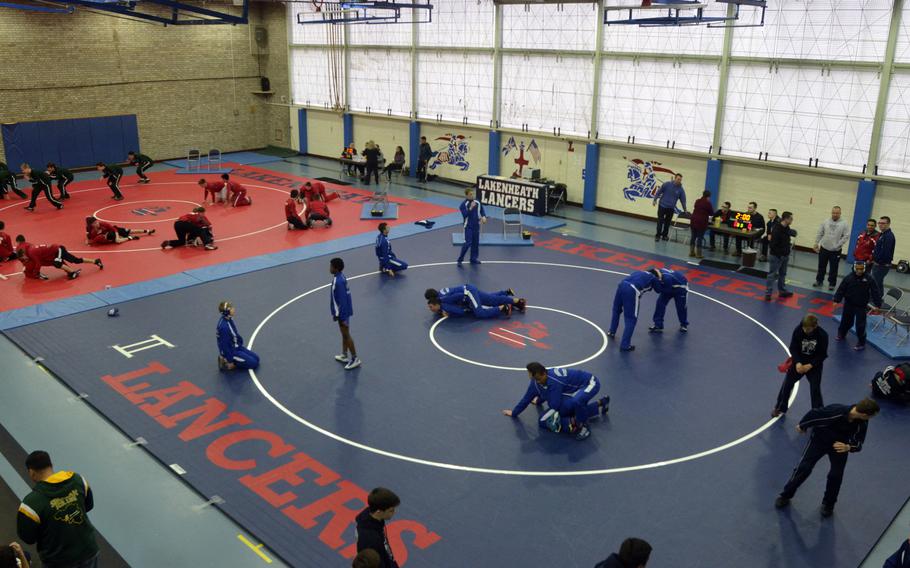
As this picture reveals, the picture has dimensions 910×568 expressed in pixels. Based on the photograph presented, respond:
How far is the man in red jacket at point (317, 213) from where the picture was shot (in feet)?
82.5

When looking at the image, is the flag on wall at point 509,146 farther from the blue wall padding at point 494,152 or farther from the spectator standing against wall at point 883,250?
the spectator standing against wall at point 883,250

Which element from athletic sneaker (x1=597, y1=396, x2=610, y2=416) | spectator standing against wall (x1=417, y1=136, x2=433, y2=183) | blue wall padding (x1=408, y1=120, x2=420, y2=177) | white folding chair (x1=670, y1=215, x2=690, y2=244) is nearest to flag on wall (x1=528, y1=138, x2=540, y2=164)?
spectator standing against wall (x1=417, y1=136, x2=433, y2=183)

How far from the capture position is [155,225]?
81.8ft

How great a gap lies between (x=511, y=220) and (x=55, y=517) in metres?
19.2

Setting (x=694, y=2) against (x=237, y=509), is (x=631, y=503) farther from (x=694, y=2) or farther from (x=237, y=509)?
(x=694, y=2)

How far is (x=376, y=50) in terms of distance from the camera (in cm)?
3491

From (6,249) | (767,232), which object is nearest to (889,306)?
(767,232)

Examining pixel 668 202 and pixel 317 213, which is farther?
pixel 317 213

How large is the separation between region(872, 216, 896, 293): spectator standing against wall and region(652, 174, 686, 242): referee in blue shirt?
645 centimetres

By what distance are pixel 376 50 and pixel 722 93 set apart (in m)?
17.1

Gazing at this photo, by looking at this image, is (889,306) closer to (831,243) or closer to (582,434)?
(831,243)

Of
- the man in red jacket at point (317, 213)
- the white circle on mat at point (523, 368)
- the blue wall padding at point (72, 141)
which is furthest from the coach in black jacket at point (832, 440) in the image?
the blue wall padding at point (72, 141)

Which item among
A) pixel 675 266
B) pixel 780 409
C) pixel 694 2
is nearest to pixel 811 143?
pixel 675 266

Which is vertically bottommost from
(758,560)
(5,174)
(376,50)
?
(758,560)
